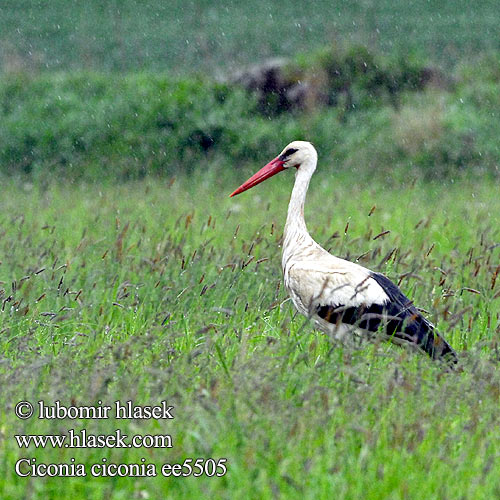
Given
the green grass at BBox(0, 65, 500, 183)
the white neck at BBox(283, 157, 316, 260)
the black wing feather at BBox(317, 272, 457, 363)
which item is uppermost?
the white neck at BBox(283, 157, 316, 260)

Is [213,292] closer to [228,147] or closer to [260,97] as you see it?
[228,147]

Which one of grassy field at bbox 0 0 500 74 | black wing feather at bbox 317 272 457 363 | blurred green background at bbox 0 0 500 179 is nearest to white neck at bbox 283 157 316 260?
black wing feather at bbox 317 272 457 363

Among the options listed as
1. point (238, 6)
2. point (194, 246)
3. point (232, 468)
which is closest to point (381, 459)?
point (232, 468)

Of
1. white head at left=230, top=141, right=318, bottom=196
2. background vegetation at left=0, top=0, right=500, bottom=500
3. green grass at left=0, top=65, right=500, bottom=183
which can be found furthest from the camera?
green grass at left=0, top=65, right=500, bottom=183

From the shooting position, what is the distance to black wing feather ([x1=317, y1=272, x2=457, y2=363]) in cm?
424

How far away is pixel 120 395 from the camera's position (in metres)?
3.32

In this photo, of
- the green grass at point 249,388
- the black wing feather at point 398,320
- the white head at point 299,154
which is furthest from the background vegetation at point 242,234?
the white head at point 299,154

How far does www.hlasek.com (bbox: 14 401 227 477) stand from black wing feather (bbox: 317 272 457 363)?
53.7 inches

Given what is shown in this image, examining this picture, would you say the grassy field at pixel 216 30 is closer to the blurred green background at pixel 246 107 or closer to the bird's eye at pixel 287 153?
the blurred green background at pixel 246 107

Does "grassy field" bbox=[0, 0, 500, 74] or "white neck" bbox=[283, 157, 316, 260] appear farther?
"grassy field" bbox=[0, 0, 500, 74]

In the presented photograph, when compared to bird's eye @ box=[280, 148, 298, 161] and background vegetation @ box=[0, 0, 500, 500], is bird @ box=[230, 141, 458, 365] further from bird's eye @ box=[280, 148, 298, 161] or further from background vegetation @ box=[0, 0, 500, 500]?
bird's eye @ box=[280, 148, 298, 161]

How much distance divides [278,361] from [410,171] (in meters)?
7.50

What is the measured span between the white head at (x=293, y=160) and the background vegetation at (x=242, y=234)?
0.39m

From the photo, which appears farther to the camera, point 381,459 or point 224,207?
point 224,207
